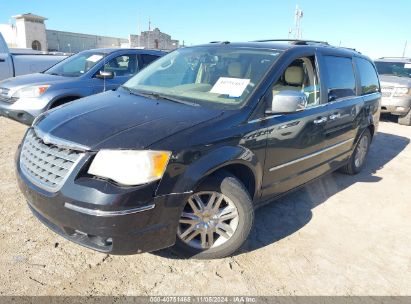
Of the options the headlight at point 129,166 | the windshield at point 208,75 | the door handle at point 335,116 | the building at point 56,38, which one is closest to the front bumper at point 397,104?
the door handle at point 335,116

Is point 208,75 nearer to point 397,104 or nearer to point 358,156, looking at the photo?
point 358,156

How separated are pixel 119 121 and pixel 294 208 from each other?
227cm

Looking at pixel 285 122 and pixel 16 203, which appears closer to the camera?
pixel 285 122

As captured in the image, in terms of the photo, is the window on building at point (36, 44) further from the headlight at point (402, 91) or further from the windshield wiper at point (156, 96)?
the windshield wiper at point (156, 96)

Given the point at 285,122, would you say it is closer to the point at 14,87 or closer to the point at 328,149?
the point at 328,149

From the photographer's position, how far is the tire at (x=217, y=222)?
105 inches

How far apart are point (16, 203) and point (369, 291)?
3.39 metres

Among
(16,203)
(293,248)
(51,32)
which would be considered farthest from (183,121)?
(51,32)

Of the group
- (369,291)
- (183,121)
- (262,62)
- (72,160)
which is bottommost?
(369,291)

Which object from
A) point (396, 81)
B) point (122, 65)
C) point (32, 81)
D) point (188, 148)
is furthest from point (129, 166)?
point (396, 81)

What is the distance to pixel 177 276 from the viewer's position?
8.63 feet

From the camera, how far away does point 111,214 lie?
7.17 feet

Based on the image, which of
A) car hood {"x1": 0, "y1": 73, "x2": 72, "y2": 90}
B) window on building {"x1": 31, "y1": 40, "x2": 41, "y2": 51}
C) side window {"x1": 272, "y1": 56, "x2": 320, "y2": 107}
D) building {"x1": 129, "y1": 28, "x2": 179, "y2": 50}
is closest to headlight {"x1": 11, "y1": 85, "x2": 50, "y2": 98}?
car hood {"x1": 0, "y1": 73, "x2": 72, "y2": 90}

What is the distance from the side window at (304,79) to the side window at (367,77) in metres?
1.41
